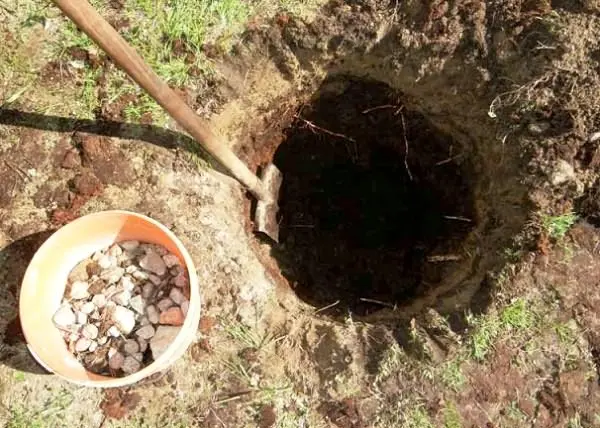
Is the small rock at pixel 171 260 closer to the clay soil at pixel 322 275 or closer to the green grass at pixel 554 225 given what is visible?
the clay soil at pixel 322 275

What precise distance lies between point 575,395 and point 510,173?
2.92 ft

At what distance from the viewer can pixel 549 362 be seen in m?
2.20

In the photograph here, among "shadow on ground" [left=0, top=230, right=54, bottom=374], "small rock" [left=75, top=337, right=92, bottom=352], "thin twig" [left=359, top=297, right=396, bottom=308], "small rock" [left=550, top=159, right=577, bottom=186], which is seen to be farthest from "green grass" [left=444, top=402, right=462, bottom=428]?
"shadow on ground" [left=0, top=230, right=54, bottom=374]

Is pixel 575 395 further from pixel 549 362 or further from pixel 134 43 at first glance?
pixel 134 43

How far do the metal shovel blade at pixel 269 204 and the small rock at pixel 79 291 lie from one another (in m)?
0.77

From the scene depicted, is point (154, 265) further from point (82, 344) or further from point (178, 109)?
point (178, 109)

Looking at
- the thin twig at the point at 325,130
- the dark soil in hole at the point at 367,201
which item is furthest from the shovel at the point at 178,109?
the thin twig at the point at 325,130

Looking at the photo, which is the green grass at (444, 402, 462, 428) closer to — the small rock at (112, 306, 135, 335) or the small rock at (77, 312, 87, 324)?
the small rock at (112, 306, 135, 335)

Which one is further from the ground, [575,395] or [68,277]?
[68,277]

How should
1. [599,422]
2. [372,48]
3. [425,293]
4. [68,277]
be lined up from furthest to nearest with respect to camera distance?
[425,293], [372,48], [68,277], [599,422]

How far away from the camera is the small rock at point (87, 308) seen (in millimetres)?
2262

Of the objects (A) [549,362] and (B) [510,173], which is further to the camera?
(B) [510,173]

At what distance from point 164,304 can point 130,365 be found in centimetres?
26

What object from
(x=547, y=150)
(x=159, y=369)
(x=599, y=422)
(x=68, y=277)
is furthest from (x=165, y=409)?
(x=547, y=150)
